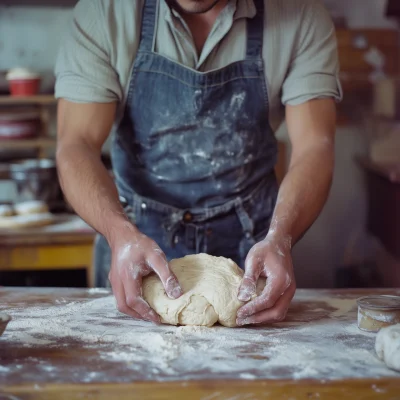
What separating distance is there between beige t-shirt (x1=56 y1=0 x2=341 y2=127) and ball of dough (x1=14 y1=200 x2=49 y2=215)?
158cm

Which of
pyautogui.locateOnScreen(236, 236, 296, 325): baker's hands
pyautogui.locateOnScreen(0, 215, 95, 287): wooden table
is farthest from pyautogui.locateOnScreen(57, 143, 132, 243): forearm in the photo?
pyautogui.locateOnScreen(0, 215, 95, 287): wooden table

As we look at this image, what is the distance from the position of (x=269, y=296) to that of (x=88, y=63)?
947 millimetres

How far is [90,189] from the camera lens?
1864 millimetres

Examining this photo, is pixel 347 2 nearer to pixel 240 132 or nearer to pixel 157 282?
pixel 240 132

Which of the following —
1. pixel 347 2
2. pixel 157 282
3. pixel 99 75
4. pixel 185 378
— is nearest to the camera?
pixel 185 378

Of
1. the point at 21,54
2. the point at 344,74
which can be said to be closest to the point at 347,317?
the point at 344,74

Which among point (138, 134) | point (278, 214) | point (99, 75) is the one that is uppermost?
point (99, 75)

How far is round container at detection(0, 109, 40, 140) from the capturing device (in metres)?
3.97

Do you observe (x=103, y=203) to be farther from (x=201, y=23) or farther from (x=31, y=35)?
(x=31, y=35)

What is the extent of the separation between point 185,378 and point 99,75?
111 centimetres

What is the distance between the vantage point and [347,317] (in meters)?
1.70

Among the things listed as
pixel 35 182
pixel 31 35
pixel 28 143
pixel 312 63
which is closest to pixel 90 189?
pixel 312 63

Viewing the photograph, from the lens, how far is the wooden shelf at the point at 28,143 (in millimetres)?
3969

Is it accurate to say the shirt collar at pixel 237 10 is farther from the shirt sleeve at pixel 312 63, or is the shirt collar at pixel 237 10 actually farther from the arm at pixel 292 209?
the arm at pixel 292 209
